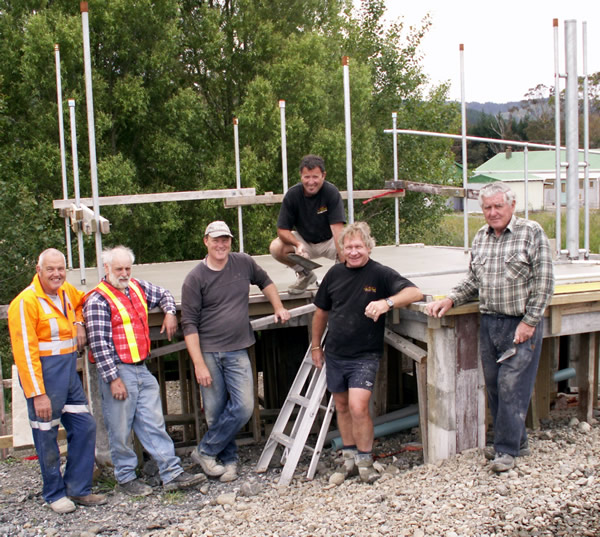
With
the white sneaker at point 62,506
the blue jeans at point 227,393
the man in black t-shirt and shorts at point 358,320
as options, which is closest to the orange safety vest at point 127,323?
the blue jeans at point 227,393

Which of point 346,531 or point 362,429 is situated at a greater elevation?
point 362,429

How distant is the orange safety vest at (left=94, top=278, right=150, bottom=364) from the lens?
5805 mm

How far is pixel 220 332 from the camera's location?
612 centimetres

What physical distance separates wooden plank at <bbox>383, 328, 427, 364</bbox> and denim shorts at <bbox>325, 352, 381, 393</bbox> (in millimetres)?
592

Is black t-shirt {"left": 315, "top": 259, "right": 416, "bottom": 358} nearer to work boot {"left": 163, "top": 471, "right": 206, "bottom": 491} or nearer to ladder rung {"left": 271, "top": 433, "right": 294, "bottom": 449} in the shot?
ladder rung {"left": 271, "top": 433, "right": 294, "bottom": 449}

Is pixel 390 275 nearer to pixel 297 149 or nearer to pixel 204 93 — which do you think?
pixel 297 149

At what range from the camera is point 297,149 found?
19.6 metres

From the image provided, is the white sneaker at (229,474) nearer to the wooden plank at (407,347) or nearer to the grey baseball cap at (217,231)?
the wooden plank at (407,347)

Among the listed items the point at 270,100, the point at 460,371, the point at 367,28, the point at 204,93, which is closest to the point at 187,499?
the point at 460,371

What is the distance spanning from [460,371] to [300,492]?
1.69 metres

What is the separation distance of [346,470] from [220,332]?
5.16ft

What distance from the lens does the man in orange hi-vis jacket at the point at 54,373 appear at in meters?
5.38

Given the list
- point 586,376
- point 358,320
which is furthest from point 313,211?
point 586,376

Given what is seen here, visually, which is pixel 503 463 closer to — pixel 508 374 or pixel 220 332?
pixel 508 374
